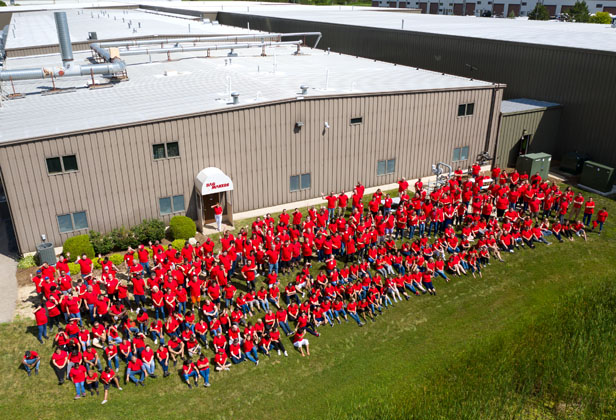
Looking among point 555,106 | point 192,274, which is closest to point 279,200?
point 192,274

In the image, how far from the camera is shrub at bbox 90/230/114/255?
19.8 meters

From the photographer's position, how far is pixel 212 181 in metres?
21.5

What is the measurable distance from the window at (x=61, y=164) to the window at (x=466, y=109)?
1951cm

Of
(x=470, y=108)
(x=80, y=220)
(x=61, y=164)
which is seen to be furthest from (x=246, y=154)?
(x=470, y=108)

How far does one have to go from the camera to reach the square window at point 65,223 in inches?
787

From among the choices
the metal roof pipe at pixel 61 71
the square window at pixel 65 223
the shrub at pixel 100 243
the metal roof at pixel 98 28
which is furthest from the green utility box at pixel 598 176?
the metal roof at pixel 98 28

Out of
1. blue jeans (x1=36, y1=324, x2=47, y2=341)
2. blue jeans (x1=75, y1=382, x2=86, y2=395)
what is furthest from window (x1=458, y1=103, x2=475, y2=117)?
blue jeans (x1=75, y1=382, x2=86, y2=395)

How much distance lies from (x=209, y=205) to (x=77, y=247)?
5902 millimetres

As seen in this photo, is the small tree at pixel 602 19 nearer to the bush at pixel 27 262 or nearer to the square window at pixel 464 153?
the square window at pixel 464 153

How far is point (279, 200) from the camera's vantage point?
24672 millimetres

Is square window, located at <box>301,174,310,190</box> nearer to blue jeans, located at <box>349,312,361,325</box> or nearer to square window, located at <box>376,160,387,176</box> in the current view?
square window, located at <box>376,160,387,176</box>

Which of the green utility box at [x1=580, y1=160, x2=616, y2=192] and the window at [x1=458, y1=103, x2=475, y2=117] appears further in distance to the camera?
the window at [x1=458, y1=103, x2=475, y2=117]

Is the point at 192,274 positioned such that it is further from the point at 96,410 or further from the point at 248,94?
the point at 248,94

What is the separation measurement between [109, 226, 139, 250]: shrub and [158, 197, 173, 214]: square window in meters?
1.89
